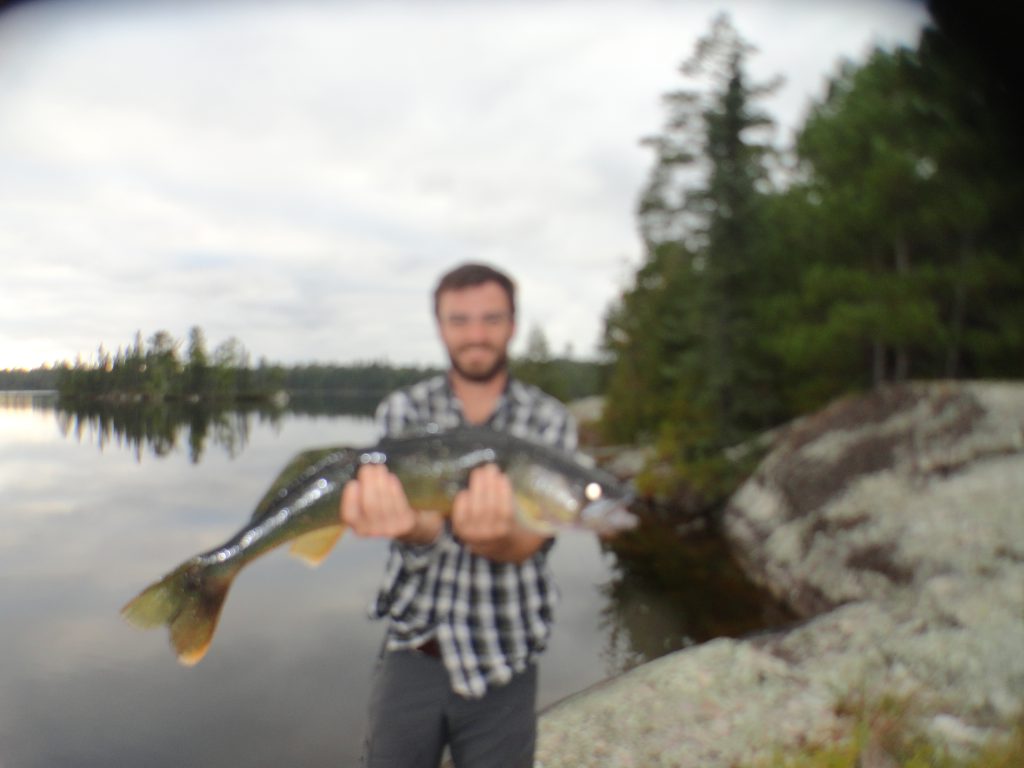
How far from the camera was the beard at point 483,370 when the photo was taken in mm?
2043

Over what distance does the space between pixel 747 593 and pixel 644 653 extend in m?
3.09

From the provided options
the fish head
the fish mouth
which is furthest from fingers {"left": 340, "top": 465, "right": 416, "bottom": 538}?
the fish mouth

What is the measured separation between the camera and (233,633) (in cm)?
1028

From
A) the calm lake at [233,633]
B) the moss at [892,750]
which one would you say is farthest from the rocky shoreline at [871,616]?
the calm lake at [233,633]

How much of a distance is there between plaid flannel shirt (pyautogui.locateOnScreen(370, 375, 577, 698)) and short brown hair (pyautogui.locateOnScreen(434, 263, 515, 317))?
1.17 ft

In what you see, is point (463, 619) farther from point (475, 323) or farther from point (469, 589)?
point (475, 323)

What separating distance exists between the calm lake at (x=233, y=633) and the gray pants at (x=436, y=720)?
1.09m

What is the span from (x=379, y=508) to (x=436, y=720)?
0.90 meters

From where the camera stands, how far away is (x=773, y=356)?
18.8 meters

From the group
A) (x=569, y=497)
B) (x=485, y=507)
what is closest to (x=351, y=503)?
(x=485, y=507)

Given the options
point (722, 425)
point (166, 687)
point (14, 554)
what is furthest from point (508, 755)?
point (14, 554)

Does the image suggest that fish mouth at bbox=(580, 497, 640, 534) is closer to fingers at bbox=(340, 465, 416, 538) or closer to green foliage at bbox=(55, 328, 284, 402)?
fingers at bbox=(340, 465, 416, 538)

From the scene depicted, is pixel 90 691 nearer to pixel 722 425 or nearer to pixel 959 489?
pixel 959 489

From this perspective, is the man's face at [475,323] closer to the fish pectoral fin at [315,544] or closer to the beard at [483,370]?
the beard at [483,370]
